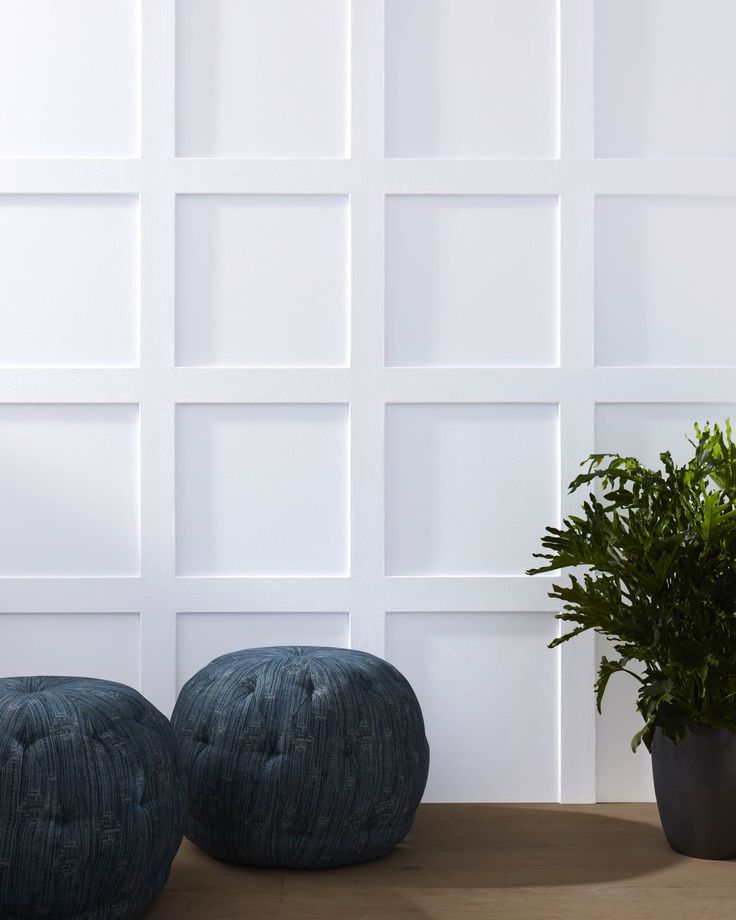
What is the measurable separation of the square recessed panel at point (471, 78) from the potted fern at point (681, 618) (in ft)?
3.06

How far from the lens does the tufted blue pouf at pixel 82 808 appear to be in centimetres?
160

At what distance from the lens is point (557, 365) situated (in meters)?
2.44

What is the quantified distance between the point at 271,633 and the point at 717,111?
1726 mm

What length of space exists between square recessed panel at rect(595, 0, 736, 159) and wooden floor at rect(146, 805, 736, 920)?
167 cm

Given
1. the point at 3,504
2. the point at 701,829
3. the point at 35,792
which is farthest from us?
the point at 3,504

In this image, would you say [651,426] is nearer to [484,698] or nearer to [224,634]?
[484,698]

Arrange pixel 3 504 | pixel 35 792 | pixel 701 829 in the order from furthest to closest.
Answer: pixel 3 504, pixel 701 829, pixel 35 792

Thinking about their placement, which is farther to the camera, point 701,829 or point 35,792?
point 701,829

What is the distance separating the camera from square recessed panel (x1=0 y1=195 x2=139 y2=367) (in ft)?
7.95

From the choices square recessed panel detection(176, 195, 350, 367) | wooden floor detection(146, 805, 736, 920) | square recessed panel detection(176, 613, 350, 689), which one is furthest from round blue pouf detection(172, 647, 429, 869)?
square recessed panel detection(176, 195, 350, 367)

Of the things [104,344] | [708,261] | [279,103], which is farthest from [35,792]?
[708,261]

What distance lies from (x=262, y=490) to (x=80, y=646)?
0.59 meters

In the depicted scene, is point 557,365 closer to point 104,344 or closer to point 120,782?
point 104,344

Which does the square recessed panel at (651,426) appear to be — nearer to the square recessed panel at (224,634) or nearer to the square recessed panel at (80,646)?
the square recessed panel at (224,634)
